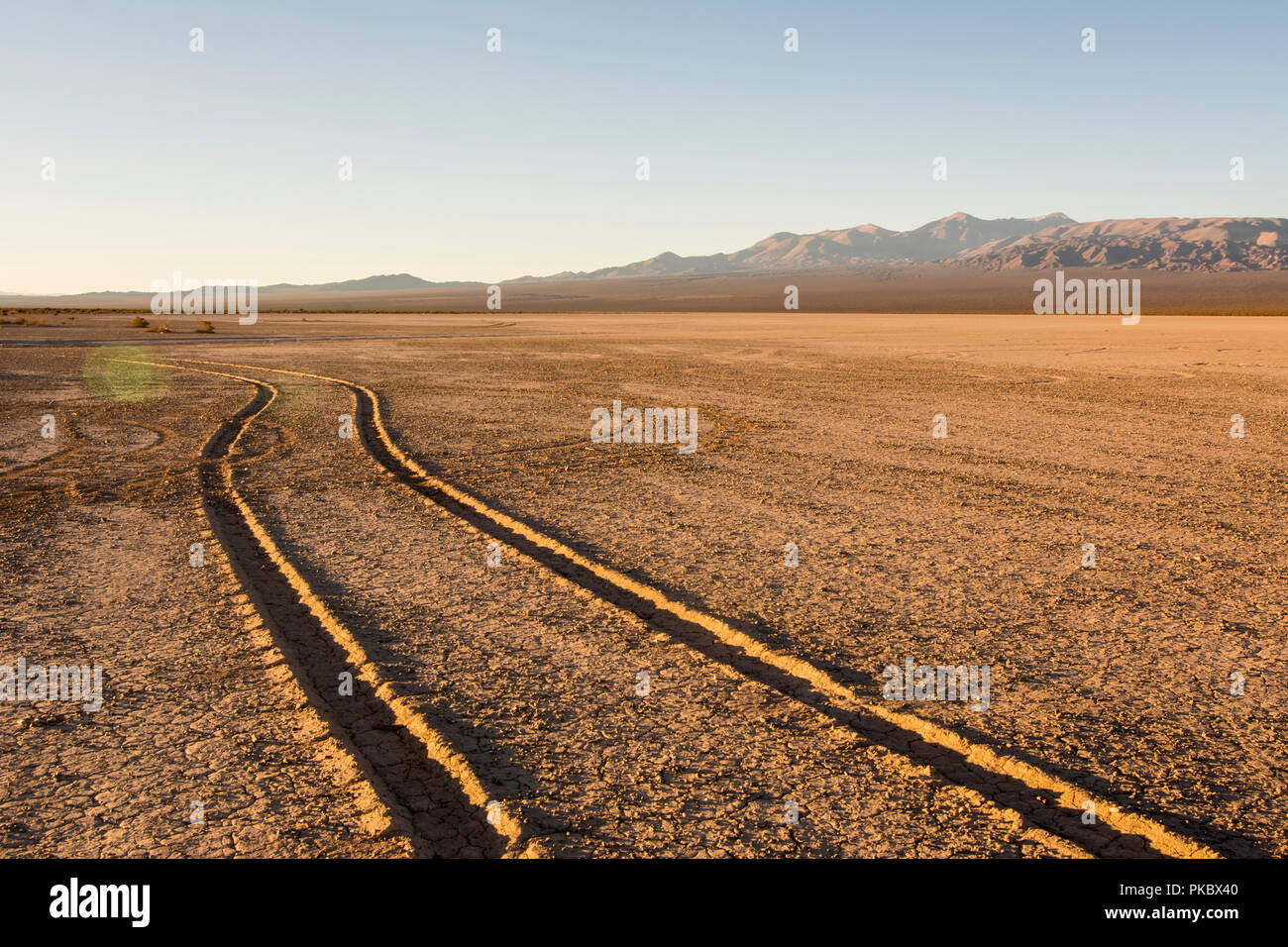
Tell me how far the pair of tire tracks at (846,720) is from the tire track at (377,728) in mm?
24

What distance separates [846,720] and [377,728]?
2184 millimetres

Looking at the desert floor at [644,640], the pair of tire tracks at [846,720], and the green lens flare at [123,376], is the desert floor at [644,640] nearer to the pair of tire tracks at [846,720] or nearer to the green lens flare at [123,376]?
the pair of tire tracks at [846,720]

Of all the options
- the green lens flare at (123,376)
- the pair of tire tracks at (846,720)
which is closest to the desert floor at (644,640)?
the pair of tire tracks at (846,720)

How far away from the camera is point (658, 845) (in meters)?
3.20

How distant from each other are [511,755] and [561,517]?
173 inches

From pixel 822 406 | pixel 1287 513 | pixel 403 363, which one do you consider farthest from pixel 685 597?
pixel 403 363

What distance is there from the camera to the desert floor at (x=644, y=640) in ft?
11.2

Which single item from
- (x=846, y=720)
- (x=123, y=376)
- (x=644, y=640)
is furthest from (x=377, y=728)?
(x=123, y=376)

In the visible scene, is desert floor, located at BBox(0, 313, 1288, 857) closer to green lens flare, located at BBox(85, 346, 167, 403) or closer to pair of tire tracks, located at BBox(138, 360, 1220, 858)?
pair of tire tracks, located at BBox(138, 360, 1220, 858)

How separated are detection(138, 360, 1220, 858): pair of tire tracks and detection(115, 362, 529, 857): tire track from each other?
0.02m

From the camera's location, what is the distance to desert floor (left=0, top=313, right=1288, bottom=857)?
11.2ft

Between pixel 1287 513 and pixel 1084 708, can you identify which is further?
pixel 1287 513

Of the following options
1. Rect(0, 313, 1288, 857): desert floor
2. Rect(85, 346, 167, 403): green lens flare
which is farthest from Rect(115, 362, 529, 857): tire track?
Rect(85, 346, 167, 403): green lens flare
